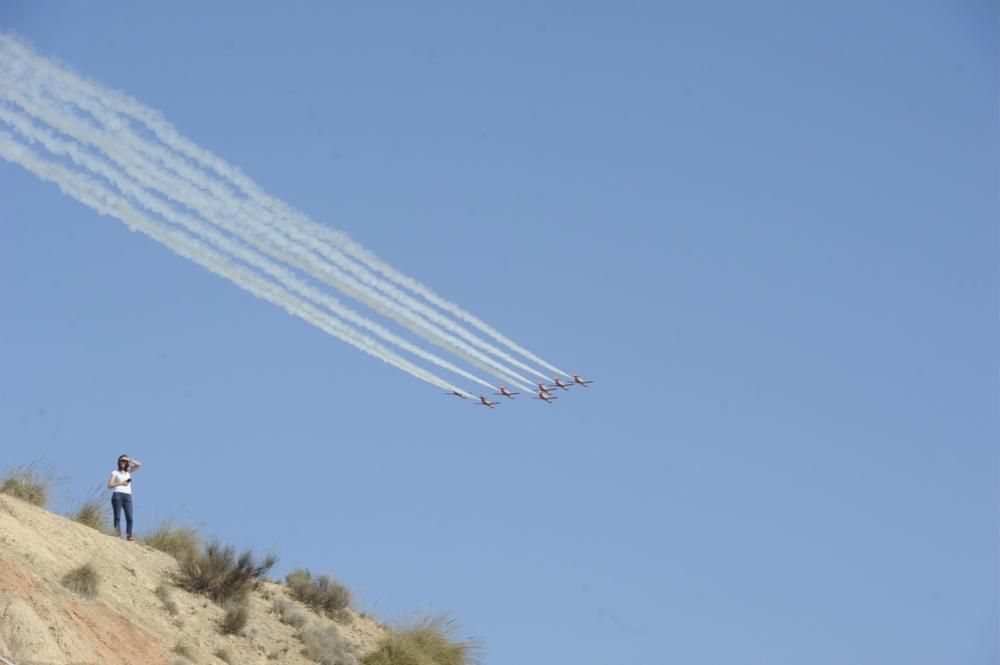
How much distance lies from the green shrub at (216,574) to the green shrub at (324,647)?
1.82m

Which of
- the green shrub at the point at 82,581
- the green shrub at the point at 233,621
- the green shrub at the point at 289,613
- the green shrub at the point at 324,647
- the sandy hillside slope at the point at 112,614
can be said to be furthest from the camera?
the green shrub at the point at 289,613

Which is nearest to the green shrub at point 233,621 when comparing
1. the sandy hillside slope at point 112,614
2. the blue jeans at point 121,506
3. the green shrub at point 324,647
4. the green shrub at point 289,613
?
the sandy hillside slope at point 112,614

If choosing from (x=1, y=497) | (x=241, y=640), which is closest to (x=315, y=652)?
(x=241, y=640)

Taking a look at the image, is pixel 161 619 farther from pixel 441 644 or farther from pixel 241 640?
pixel 441 644

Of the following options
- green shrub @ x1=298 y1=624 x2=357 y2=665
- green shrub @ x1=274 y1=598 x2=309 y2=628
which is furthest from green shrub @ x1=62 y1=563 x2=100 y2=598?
green shrub @ x1=274 y1=598 x2=309 y2=628

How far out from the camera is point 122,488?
36.5m

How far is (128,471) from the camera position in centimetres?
3647

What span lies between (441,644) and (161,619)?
24.3ft

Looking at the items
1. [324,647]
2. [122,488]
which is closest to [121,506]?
[122,488]

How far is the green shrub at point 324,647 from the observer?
3681cm

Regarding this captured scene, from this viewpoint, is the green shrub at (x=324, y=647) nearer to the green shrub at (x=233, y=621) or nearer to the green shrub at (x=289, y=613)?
the green shrub at (x=289, y=613)

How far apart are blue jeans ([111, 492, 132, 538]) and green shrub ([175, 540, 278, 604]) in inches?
61.2

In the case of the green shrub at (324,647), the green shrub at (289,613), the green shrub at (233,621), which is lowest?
the green shrub at (233,621)

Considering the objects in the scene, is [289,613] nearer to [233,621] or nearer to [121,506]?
[233,621]
